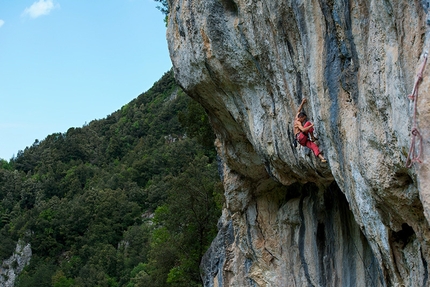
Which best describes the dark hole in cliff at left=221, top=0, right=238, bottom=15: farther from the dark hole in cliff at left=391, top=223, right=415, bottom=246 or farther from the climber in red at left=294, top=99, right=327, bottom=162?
the dark hole in cliff at left=391, top=223, right=415, bottom=246

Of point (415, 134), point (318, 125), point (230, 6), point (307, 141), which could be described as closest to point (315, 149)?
point (307, 141)

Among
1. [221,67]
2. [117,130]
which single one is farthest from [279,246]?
[117,130]

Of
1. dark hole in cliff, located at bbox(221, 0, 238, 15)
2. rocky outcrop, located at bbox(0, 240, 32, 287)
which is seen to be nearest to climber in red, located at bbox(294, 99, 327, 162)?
dark hole in cliff, located at bbox(221, 0, 238, 15)

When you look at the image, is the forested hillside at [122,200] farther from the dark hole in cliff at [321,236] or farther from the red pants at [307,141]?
the red pants at [307,141]

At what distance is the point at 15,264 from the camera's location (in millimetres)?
45594

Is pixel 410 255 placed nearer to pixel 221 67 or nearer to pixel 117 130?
pixel 221 67

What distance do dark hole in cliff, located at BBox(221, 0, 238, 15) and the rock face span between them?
17 millimetres

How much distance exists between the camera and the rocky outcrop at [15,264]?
4412 cm

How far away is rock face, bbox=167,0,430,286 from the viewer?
4680mm

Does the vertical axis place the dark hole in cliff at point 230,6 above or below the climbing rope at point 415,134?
above

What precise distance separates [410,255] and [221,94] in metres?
4.54

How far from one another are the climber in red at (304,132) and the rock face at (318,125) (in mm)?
137

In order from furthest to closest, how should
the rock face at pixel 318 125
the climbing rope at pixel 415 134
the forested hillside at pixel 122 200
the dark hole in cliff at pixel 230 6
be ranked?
the forested hillside at pixel 122 200, the dark hole in cliff at pixel 230 6, the rock face at pixel 318 125, the climbing rope at pixel 415 134

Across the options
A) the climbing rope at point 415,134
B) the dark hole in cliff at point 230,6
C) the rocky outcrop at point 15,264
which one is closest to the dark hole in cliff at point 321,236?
the dark hole in cliff at point 230,6
